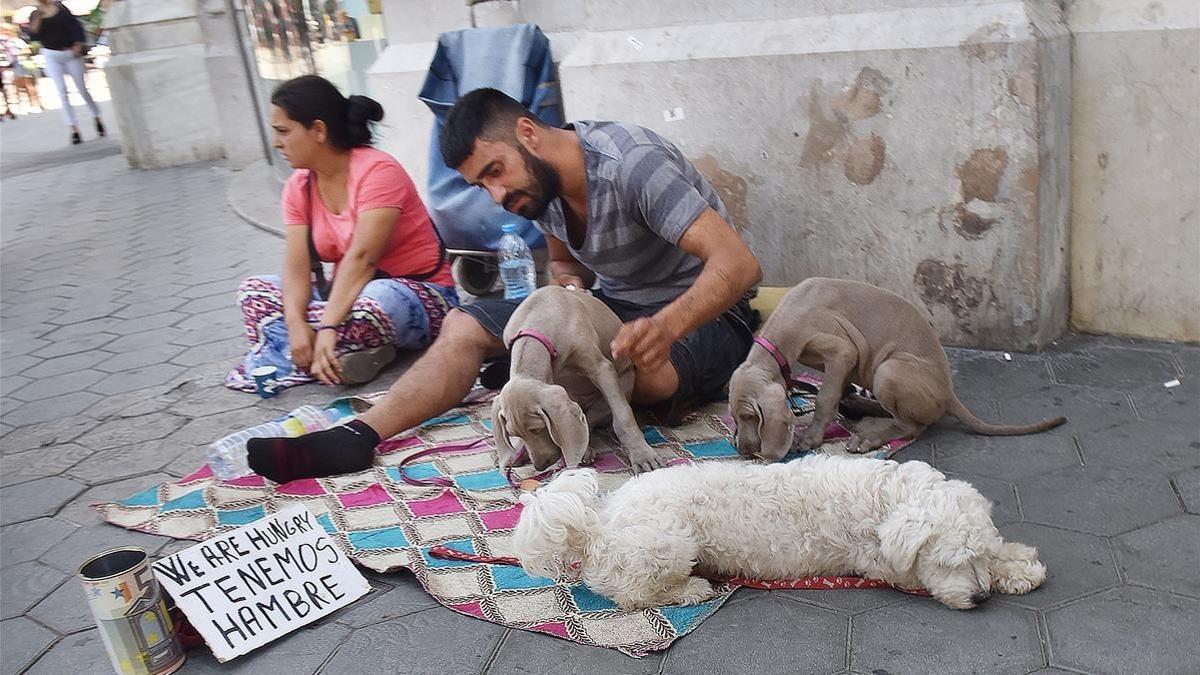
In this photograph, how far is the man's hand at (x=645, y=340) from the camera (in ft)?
10.1

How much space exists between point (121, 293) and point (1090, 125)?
6.12 m

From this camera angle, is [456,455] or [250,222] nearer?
[456,455]

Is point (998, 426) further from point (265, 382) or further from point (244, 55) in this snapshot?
point (244, 55)

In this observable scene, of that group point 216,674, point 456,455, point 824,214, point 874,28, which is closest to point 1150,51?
point 874,28

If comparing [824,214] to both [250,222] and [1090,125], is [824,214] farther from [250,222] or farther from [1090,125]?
[250,222]

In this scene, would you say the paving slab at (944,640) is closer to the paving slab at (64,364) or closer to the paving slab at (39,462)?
the paving slab at (39,462)

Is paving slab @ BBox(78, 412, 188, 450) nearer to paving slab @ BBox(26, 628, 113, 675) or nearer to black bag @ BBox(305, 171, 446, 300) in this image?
black bag @ BBox(305, 171, 446, 300)

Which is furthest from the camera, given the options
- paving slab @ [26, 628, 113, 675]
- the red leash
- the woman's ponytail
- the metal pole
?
the metal pole

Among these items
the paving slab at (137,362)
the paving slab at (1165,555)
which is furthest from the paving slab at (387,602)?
the paving slab at (137,362)

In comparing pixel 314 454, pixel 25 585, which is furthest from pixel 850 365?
pixel 25 585

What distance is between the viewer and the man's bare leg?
3570mm

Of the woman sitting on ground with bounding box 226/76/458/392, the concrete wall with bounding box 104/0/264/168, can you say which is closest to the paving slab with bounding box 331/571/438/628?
the woman sitting on ground with bounding box 226/76/458/392

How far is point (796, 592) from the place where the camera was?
106 inches

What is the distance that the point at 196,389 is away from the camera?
489 cm
